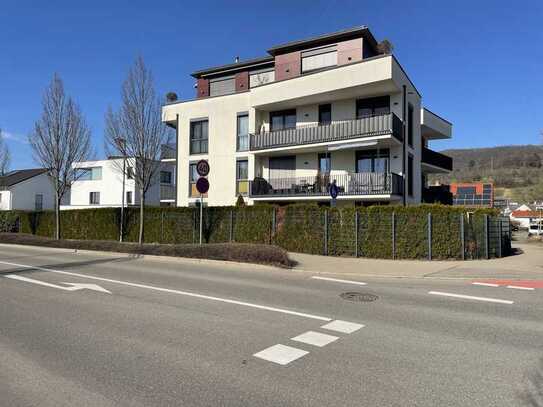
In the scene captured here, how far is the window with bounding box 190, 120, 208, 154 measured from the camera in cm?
2841

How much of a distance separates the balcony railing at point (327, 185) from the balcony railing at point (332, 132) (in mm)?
2150

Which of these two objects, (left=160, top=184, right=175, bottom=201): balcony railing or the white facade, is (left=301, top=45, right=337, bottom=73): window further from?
the white facade

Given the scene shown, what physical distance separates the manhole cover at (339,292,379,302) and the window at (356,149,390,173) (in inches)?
584

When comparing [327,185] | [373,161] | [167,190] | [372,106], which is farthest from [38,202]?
[372,106]

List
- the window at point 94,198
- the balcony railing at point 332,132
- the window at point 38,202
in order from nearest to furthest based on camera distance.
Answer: the balcony railing at point 332,132, the window at point 94,198, the window at point 38,202

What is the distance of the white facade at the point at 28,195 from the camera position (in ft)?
164

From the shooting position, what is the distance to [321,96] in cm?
2320

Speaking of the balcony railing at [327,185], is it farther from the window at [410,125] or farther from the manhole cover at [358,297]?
the manhole cover at [358,297]

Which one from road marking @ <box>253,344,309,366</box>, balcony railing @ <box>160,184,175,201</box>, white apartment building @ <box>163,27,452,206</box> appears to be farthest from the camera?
balcony railing @ <box>160,184,175,201</box>

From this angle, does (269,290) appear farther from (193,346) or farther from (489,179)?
(489,179)

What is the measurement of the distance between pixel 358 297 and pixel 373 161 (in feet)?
51.8

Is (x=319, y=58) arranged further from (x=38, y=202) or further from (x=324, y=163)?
(x=38, y=202)

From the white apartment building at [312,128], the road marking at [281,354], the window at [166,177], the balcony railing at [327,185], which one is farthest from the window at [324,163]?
the window at [166,177]

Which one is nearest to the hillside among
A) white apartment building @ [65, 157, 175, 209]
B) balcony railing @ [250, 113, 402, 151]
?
white apartment building @ [65, 157, 175, 209]
